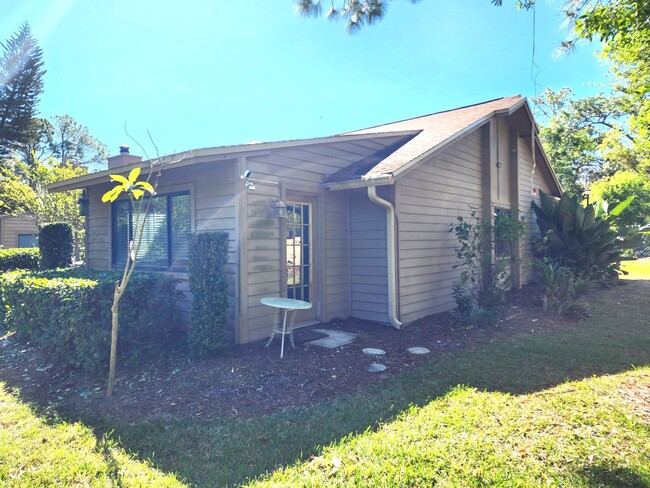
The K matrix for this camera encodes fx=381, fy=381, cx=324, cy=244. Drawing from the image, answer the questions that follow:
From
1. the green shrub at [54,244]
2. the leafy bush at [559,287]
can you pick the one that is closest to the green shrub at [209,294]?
the leafy bush at [559,287]

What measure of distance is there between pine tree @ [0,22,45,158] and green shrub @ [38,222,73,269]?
40.8 feet

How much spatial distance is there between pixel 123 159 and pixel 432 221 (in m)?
6.93

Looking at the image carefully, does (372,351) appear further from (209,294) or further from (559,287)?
(559,287)

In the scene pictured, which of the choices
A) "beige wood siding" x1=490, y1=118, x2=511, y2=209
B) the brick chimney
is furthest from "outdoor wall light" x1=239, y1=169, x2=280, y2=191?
"beige wood siding" x1=490, y1=118, x2=511, y2=209

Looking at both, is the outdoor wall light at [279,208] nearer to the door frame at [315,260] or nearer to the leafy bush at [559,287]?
the door frame at [315,260]

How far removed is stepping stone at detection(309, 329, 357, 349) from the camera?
561 cm

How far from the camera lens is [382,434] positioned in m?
3.12

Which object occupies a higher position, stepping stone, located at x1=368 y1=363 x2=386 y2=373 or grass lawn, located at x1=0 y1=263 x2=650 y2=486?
stepping stone, located at x1=368 y1=363 x2=386 y2=373

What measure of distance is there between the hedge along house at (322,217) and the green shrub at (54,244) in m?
2.26

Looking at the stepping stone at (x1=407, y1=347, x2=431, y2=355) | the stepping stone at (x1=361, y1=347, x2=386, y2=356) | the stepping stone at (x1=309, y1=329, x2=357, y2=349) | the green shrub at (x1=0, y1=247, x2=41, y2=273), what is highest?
the green shrub at (x1=0, y1=247, x2=41, y2=273)

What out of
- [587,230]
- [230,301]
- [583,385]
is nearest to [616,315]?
[587,230]

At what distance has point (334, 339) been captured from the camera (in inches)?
232

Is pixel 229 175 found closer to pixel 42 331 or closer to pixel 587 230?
pixel 42 331

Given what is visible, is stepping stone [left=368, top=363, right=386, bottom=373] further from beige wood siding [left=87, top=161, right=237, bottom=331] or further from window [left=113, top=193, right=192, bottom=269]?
window [left=113, top=193, right=192, bottom=269]
